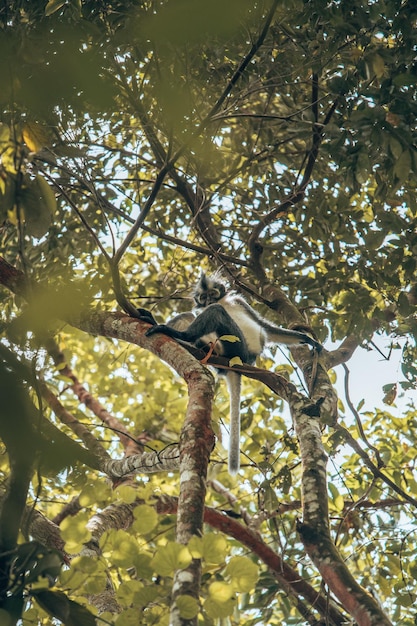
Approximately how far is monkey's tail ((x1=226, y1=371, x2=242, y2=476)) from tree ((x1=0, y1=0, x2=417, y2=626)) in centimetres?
11

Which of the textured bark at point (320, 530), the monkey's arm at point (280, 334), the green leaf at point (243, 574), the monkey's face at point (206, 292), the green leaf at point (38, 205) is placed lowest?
the green leaf at point (243, 574)

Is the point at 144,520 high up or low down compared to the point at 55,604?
up

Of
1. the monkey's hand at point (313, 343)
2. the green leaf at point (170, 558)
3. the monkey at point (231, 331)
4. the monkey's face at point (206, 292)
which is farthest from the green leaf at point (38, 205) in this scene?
the monkey's face at point (206, 292)

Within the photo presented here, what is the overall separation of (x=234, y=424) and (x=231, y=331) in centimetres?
93

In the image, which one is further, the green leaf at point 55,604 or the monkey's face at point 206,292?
the monkey's face at point 206,292

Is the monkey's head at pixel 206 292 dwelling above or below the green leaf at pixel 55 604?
above

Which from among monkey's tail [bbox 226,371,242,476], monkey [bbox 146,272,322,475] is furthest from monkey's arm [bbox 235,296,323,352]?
monkey's tail [bbox 226,371,242,476]

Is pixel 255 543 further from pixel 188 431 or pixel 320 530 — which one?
pixel 188 431

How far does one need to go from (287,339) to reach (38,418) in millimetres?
3845

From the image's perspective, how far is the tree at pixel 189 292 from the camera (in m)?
1.32

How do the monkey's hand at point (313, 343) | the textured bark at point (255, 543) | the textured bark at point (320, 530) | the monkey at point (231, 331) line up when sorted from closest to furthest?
the textured bark at point (320, 530), the textured bark at point (255, 543), the monkey's hand at point (313, 343), the monkey at point (231, 331)

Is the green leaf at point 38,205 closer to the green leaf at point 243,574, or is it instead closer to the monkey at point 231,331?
the green leaf at point 243,574

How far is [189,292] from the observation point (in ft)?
19.6

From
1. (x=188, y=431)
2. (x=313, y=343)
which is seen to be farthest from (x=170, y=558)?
(x=313, y=343)
